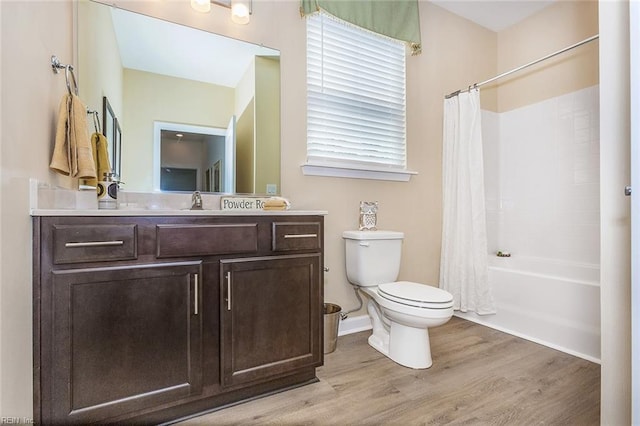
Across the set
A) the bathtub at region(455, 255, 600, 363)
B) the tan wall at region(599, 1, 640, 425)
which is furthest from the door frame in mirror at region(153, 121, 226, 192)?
the bathtub at region(455, 255, 600, 363)

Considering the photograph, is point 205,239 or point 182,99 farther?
point 182,99

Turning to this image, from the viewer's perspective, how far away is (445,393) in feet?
5.17

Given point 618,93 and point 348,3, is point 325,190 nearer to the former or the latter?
point 348,3

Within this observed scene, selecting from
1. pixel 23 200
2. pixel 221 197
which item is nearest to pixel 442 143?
pixel 221 197

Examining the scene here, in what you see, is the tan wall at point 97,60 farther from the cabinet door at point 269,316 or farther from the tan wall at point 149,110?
the cabinet door at point 269,316

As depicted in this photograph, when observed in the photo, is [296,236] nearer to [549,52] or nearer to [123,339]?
[123,339]

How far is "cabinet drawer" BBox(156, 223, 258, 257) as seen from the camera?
128 centimetres

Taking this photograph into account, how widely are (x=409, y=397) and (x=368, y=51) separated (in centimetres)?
233

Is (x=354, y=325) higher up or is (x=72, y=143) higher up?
(x=72, y=143)

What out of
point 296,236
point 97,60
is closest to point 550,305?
point 296,236

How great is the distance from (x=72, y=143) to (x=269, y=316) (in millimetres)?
1102

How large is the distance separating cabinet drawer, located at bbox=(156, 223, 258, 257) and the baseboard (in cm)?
118

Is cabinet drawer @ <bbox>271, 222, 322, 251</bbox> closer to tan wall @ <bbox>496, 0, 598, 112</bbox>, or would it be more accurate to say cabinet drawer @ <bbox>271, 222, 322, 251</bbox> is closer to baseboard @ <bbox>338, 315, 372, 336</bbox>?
baseboard @ <bbox>338, 315, 372, 336</bbox>

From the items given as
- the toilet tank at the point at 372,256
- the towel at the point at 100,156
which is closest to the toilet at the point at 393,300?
the toilet tank at the point at 372,256
